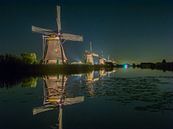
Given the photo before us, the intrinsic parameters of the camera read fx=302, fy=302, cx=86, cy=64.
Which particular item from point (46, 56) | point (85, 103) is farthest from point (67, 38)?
point (85, 103)

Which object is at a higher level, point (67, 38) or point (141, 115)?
point (67, 38)

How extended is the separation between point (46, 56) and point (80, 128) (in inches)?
2294

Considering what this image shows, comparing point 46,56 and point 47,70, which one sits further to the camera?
point 46,56

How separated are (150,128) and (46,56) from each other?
58.7m

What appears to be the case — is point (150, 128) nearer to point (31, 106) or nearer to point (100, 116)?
point (100, 116)

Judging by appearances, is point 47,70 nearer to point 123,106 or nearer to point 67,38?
point 67,38

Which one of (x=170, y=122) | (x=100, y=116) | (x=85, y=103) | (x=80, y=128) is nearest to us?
(x=80, y=128)

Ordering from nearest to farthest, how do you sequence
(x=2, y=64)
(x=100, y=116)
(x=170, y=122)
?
1. (x=170, y=122)
2. (x=100, y=116)
3. (x=2, y=64)

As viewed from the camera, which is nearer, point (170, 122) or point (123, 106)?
point (170, 122)

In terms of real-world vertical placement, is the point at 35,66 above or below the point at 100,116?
above

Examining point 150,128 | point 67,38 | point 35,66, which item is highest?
point 67,38

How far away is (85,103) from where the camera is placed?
18328 millimetres

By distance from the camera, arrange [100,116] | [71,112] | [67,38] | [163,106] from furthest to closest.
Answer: [67,38], [163,106], [71,112], [100,116]

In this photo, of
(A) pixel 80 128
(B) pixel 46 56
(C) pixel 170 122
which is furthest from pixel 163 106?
(B) pixel 46 56
